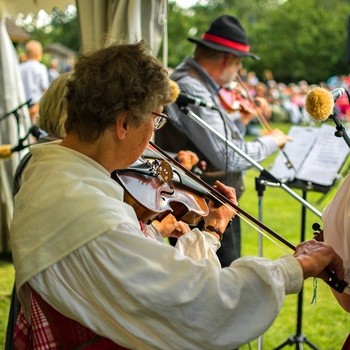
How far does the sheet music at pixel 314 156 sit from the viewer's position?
3391 mm

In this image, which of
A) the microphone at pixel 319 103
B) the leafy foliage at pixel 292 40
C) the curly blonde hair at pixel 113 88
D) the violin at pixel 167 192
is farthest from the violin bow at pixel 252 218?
the leafy foliage at pixel 292 40

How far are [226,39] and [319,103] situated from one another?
5.67ft

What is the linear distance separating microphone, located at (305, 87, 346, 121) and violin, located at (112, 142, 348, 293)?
1.50 ft

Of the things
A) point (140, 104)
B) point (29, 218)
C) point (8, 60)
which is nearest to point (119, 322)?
point (29, 218)

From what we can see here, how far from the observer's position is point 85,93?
1.59m

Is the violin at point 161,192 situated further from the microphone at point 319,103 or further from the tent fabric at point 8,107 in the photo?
the tent fabric at point 8,107

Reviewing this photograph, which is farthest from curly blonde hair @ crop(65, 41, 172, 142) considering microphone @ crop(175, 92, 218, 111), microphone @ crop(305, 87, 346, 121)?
microphone @ crop(175, 92, 218, 111)

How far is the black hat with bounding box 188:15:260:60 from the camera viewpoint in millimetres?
3666

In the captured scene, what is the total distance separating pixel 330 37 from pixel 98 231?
3753 cm

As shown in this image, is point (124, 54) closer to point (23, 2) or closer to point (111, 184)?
point (111, 184)

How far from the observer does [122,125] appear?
5.21ft

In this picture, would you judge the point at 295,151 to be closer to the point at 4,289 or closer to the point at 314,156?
the point at 314,156

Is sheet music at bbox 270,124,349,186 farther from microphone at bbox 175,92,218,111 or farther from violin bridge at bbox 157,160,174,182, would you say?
violin bridge at bbox 157,160,174,182

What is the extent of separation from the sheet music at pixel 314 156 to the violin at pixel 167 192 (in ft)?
4.23
